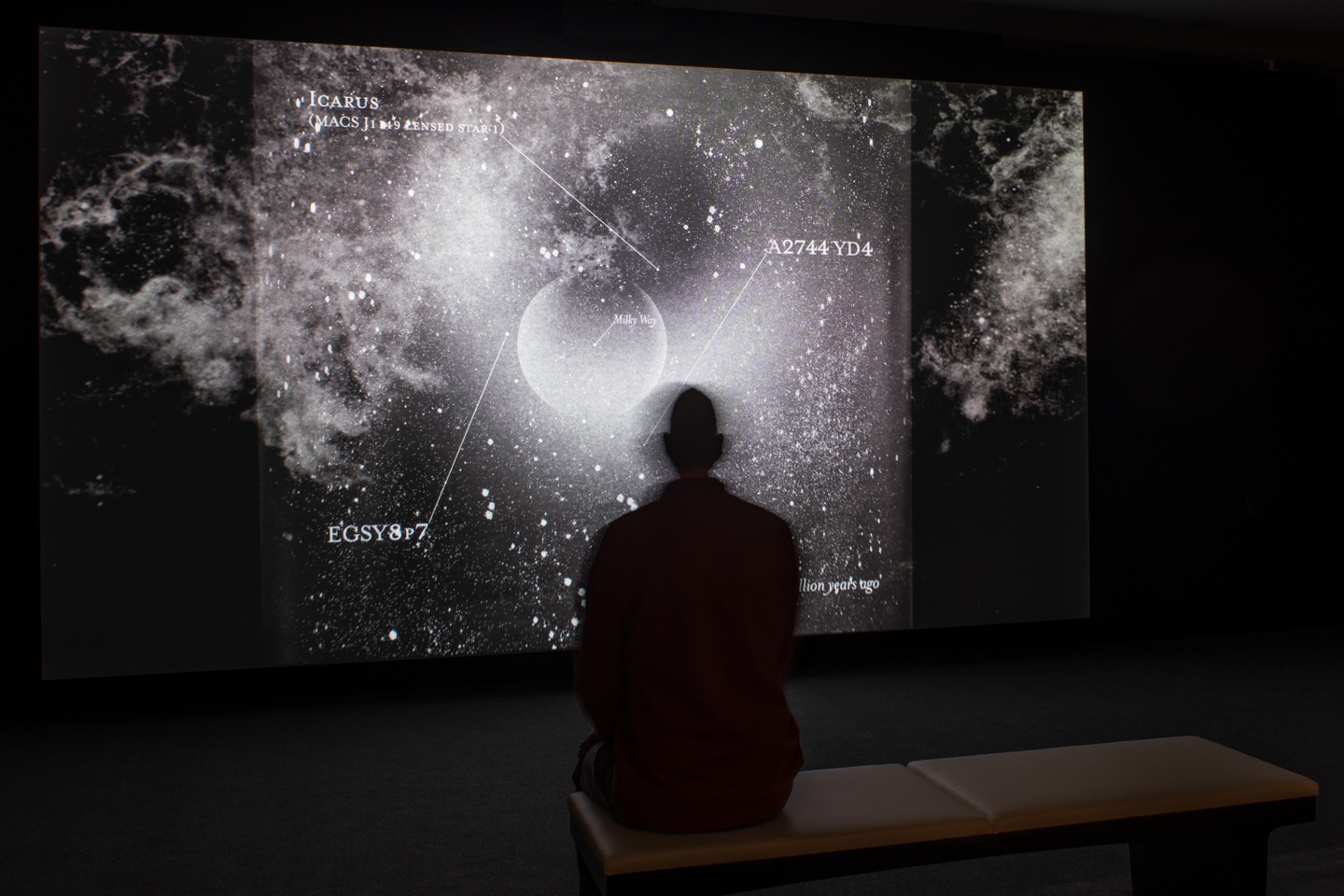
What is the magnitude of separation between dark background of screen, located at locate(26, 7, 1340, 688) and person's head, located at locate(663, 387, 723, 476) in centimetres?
258

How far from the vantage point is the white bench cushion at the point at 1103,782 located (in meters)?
1.53

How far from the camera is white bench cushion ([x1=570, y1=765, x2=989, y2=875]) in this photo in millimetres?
1389

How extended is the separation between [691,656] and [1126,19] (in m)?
4.70

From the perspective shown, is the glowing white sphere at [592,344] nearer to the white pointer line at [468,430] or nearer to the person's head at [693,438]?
the white pointer line at [468,430]

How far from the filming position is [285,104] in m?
3.46

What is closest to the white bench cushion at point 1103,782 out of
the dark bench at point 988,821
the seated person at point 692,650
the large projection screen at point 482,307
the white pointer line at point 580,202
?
the dark bench at point 988,821

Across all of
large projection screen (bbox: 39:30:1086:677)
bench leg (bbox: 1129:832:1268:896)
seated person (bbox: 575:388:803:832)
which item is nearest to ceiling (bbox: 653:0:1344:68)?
large projection screen (bbox: 39:30:1086:677)

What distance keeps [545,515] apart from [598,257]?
104 centimetres

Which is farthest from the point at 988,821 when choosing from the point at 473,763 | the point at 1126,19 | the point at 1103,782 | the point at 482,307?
the point at 1126,19

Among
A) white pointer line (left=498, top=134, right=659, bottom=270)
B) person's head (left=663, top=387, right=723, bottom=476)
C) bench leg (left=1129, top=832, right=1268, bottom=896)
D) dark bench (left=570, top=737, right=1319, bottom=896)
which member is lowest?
bench leg (left=1129, top=832, right=1268, bottom=896)

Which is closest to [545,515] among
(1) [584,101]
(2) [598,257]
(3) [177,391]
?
(2) [598,257]

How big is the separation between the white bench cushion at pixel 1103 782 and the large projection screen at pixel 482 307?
2.12 m

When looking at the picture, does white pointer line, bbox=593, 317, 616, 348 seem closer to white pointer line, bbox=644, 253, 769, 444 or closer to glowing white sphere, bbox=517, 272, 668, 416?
glowing white sphere, bbox=517, 272, 668, 416

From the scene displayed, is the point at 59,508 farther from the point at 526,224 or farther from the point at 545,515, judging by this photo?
the point at 526,224
